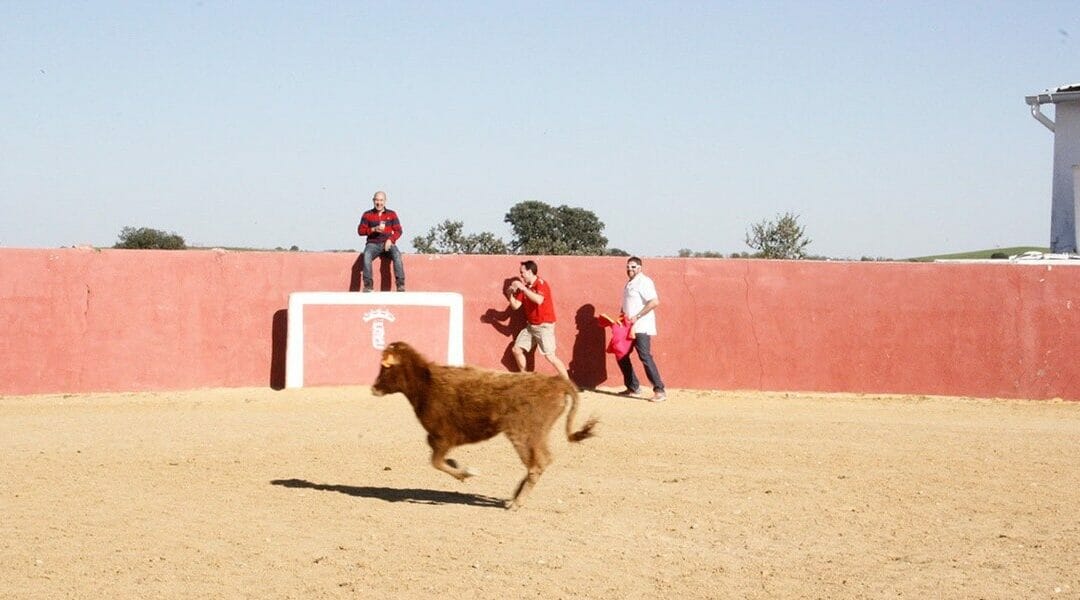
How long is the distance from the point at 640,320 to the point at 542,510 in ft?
24.1

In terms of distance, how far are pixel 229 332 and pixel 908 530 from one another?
1042 centimetres

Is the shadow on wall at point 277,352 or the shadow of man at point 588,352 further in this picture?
the shadow of man at point 588,352

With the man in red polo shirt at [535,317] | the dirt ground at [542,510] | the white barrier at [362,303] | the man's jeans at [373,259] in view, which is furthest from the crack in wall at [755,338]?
the man's jeans at [373,259]

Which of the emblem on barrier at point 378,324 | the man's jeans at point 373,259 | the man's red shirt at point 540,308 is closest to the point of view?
the man's red shirt at point 540,308

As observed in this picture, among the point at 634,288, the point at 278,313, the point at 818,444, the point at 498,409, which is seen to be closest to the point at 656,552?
the point at 498,409

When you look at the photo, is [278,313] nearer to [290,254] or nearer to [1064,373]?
[290,254]

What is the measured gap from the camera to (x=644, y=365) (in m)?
16.1

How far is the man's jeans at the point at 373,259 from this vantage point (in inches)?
663

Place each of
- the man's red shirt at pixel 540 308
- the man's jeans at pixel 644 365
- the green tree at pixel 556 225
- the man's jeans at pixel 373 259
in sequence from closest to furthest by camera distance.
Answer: the man's jeans at pixel 644 365 → the man's red shirt at pixel 540 308 → the man's jeans at pixel 373 259 → the green tree at pixel 556 225

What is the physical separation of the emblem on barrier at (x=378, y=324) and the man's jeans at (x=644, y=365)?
9.95 ft

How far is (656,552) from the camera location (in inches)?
307

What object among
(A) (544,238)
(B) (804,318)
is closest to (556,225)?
(A) (544,238)

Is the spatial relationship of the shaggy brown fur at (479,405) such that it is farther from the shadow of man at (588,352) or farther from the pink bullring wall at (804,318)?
the shadow of man at (588,352)

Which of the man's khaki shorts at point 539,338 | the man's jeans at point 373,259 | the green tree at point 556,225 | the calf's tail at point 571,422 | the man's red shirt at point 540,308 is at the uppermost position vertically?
the green tree at point 556,225
